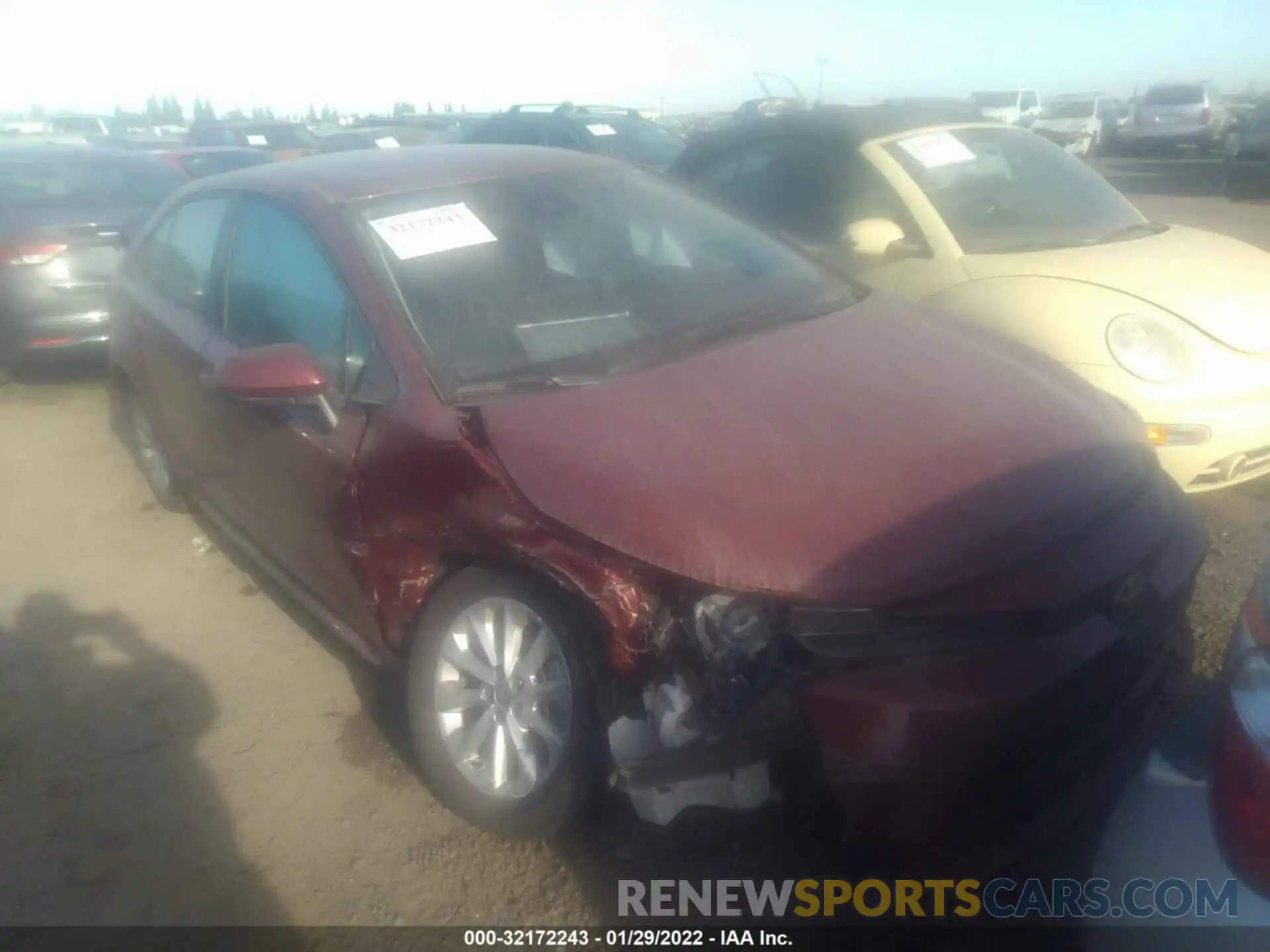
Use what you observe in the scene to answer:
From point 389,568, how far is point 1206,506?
3372 mm

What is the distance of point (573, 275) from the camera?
291 cm

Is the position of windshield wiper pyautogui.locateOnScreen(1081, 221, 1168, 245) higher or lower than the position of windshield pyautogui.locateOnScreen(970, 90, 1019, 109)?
higher

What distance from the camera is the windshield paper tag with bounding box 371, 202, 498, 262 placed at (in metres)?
2.72

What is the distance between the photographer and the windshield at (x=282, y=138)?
17750mm

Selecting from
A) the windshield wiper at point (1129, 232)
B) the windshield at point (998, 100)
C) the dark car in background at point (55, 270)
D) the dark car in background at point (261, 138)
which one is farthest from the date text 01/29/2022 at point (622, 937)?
the windshield at point (998, 100)

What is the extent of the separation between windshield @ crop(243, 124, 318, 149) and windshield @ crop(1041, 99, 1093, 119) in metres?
18.2

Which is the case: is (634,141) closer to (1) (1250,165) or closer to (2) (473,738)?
(1) (1250,165)

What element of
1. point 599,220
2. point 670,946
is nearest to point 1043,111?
point 599,220

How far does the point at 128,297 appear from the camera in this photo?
163 inches

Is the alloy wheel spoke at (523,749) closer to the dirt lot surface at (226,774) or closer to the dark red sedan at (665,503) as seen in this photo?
the dark red sedan at (665,503)

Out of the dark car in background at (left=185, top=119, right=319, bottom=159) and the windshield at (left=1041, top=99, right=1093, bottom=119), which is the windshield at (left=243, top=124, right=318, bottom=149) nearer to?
the dark car in background at (left=185, top=119, right=319, bottom=159)

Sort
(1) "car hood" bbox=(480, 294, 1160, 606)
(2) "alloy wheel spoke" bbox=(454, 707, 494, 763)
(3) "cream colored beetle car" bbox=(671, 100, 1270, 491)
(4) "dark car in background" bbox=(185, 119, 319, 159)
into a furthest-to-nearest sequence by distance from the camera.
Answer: (4) "dark car in background" bbox=(185, 119, 319, 159), (3) "cream colored beetle car" bbox=(671, 100, 1270, 491), (2) "alloy wheel spoke" bbox=(454, 707, 494, 763), (1) "car hood" bbox=(480, 294, 1160, 606)

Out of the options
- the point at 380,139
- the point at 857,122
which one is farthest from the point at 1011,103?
the point at 857,122

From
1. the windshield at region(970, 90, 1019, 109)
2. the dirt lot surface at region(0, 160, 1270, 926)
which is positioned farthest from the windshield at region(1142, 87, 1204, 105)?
the dirt lot surface at region(0, 160, 1270, 926)
